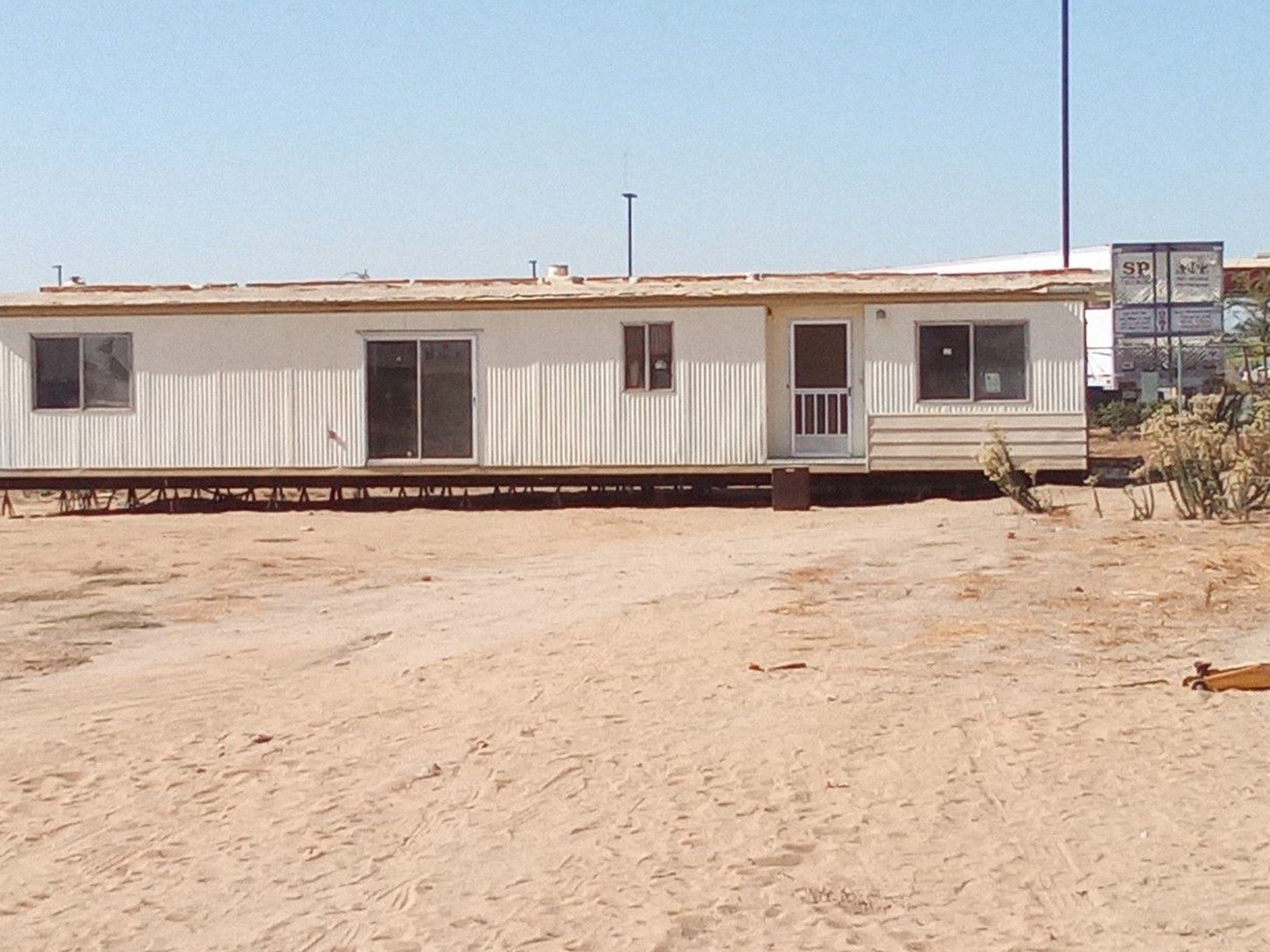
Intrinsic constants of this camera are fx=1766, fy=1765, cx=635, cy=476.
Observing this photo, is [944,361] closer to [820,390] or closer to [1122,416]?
[820,390]

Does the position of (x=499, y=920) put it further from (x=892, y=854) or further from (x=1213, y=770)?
(x=1213, y=770)

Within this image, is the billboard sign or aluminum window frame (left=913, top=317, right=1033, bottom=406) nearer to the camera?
aluminum window frame (left=913, top=317, right=1033, bottom=406)

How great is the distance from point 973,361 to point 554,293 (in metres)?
4.66

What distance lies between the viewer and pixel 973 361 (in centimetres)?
1941

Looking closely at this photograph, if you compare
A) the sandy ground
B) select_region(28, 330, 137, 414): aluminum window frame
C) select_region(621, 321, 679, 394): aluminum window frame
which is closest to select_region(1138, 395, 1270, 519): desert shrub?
the sandy ground

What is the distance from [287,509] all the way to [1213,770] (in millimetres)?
15345

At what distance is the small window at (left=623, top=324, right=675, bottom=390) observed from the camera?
19.5 m

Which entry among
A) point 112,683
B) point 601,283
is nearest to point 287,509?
point 601,283

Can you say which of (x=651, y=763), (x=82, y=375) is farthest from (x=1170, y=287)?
(x=651, y=763)

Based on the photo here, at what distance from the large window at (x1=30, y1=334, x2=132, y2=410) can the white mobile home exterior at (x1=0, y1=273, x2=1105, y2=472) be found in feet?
0.20

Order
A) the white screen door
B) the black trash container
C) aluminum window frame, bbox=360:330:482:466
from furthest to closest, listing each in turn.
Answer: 1. the white screen door
2. aluminum window frame, bbox=360:330:482:466
3. the black trash container

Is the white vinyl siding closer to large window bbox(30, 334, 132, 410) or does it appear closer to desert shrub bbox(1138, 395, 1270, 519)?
large window bbox(30, 334, 132, 410)

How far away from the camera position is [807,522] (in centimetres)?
1716

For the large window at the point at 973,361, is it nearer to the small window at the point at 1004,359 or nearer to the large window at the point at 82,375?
the small window at the point at 1004,359
